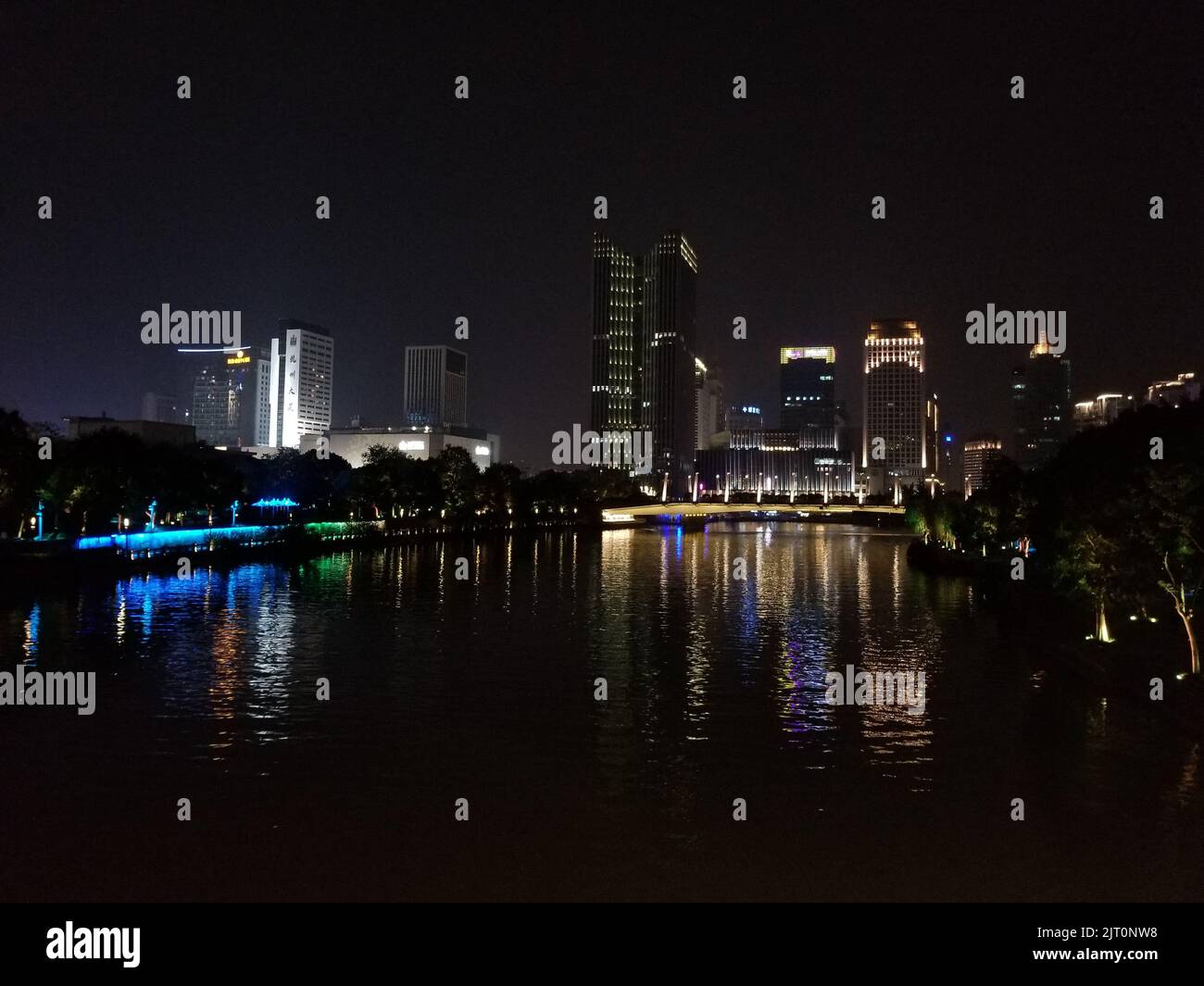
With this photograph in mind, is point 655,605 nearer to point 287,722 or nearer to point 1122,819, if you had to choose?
point 287,722

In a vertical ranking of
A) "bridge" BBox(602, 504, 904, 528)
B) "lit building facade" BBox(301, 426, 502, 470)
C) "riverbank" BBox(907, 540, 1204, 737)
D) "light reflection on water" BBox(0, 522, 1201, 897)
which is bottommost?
"light reflection on water" BBox(0, 522, 1201, 897)

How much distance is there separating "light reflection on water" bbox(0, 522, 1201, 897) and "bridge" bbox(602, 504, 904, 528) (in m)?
113

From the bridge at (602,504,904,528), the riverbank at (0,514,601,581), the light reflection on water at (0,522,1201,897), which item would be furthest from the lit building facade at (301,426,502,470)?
the light reflection on water at (0,522,1201,897)

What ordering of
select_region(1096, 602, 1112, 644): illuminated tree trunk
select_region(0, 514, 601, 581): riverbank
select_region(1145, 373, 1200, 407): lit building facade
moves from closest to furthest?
1. select_region(1096, 602, 1112, 644): illuminated tree trunk
2. select_region(0, 514, 601, 581): riverbank
3. select_region(1145, 373, 1200, 407): lit building facade

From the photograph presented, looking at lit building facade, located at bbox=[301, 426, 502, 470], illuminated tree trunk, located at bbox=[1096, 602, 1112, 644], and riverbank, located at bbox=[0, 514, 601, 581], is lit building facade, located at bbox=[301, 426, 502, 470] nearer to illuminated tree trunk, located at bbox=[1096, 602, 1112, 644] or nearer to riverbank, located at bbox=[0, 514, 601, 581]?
riverbank, located at bbox=[0, 514, 601, 581]

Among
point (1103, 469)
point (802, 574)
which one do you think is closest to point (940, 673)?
point (1103, 469)

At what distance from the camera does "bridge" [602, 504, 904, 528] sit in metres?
156

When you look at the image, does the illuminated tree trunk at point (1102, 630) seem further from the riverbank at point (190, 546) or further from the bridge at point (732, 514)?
the bridge at point (732, 514)

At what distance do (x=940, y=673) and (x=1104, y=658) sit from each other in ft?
12.0

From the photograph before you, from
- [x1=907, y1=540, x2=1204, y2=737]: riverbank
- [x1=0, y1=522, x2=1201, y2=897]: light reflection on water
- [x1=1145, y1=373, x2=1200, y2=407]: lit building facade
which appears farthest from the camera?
[x1=1145, y1=373, x2=1200, y2=407]: lit building facade

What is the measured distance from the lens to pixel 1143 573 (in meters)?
22.4

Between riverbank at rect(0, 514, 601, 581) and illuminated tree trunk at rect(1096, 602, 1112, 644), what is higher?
riverbank at rect(0, 514, 601, 581)

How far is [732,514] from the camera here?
18100cm

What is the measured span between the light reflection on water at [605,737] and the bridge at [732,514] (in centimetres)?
11273
